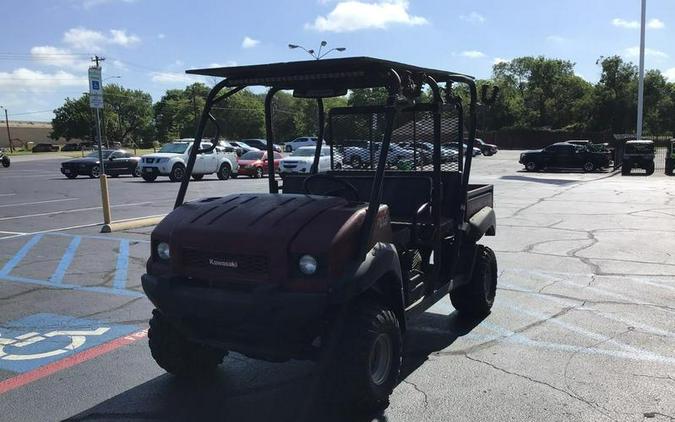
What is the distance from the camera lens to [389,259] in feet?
11.4

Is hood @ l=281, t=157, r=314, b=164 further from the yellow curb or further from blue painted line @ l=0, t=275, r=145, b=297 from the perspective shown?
blue painted line @ l=0, t=275, r=145, b=297

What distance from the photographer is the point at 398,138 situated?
491 centimetres

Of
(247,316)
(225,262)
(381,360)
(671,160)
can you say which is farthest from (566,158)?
(247,316)

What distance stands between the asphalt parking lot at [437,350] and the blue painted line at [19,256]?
0.14 ft

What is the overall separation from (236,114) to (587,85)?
2137 inches

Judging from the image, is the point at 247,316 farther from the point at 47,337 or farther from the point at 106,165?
the point at 106,165

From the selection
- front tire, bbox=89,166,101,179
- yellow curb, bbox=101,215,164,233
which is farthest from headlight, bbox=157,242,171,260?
front tire, bbox=89,166,101,179

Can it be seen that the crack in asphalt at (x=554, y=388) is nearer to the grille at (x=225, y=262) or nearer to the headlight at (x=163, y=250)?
the grille at (x=225, y=262)

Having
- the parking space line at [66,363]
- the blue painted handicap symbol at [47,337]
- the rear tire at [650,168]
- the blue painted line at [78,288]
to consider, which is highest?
the rear tire at [650,168]

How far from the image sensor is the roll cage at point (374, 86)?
11.5 feet

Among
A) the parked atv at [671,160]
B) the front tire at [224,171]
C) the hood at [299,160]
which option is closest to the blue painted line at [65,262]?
the hood at [299,160]

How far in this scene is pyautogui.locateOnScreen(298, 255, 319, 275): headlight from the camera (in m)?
3.13

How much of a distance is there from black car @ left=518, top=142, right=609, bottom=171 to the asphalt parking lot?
23332 millimetres

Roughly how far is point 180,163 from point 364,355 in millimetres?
22856
